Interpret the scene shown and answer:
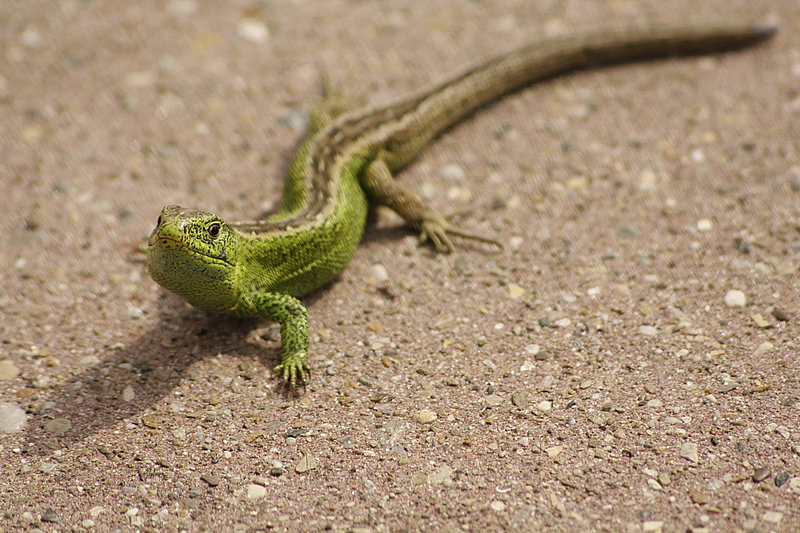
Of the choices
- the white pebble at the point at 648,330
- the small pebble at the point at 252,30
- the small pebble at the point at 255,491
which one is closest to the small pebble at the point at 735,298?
the white pebble at the point at 648,330

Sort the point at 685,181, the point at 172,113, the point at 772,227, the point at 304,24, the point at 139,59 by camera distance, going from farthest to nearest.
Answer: the point at 304,24, the point at 139,59, the point at 172,113, the point at 685,181, the point at 772,227

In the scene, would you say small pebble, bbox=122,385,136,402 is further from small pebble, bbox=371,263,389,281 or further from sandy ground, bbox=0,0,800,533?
small pebble, bbox=371,263,389,281

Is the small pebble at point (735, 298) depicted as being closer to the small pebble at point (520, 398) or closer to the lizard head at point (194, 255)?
the small pebble at point (520, 398)

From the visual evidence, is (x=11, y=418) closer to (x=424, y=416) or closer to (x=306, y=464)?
(x=306, y=464)

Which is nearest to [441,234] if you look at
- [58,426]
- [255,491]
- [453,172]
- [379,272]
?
[379,272]

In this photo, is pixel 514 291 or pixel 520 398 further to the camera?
pixel 514 291

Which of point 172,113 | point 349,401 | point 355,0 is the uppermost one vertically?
point 355,0

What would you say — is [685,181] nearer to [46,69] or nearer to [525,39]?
[525,39]

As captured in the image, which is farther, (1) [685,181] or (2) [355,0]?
(2) [355,0]

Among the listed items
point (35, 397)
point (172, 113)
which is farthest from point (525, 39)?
point (35, 397)
